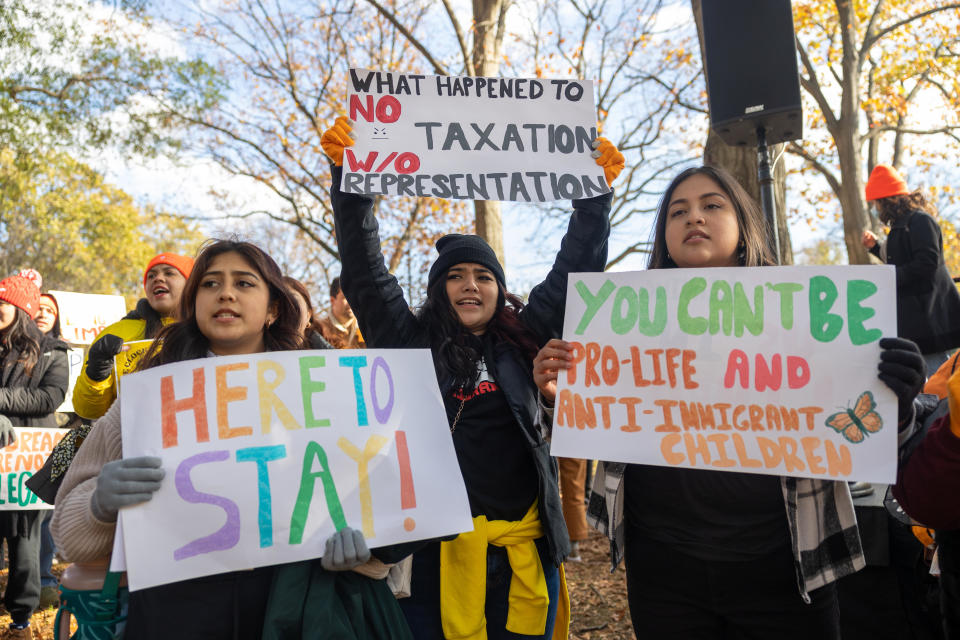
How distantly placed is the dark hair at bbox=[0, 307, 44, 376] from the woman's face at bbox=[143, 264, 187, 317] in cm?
161

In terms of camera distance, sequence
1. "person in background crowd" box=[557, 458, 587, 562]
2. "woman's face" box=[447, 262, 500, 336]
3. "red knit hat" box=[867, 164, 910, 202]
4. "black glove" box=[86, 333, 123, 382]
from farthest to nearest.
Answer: "person in background crowd" box=[557, 458, 587, 562]
"red knit hat" box=[867, 164, 910, 202]
"black glove" box=[86, 333, 123, 382]
"woman's face" box=[447, 262, 500, 336]

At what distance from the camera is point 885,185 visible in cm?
470

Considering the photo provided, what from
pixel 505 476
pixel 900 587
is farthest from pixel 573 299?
pixel 900 587

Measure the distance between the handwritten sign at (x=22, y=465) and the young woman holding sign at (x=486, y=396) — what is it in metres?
2.76

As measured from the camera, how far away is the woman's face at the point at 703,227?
6.58 feet

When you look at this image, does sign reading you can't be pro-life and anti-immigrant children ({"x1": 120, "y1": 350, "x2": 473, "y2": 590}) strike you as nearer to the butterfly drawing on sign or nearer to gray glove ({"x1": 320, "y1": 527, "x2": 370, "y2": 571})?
gray glove ({"x1": 320, "y1": 527, "x2": 370, "y2": 571})

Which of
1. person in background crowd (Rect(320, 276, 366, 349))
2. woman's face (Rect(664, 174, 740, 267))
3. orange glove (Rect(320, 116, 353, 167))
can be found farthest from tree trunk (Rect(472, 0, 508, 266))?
woman's face (Rect(664, 174, 740, 267))

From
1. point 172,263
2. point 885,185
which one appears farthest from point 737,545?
point 885,185

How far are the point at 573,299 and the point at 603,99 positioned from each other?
14921mm

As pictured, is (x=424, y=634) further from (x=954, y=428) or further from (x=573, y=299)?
(x=954, y=428)

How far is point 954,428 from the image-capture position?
142cm

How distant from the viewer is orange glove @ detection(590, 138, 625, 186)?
8.11 ft

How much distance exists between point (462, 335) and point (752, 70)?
2985 mm

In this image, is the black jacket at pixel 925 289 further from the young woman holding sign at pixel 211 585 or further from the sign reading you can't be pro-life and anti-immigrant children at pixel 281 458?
the young woman holding sign at pixel 211 585
